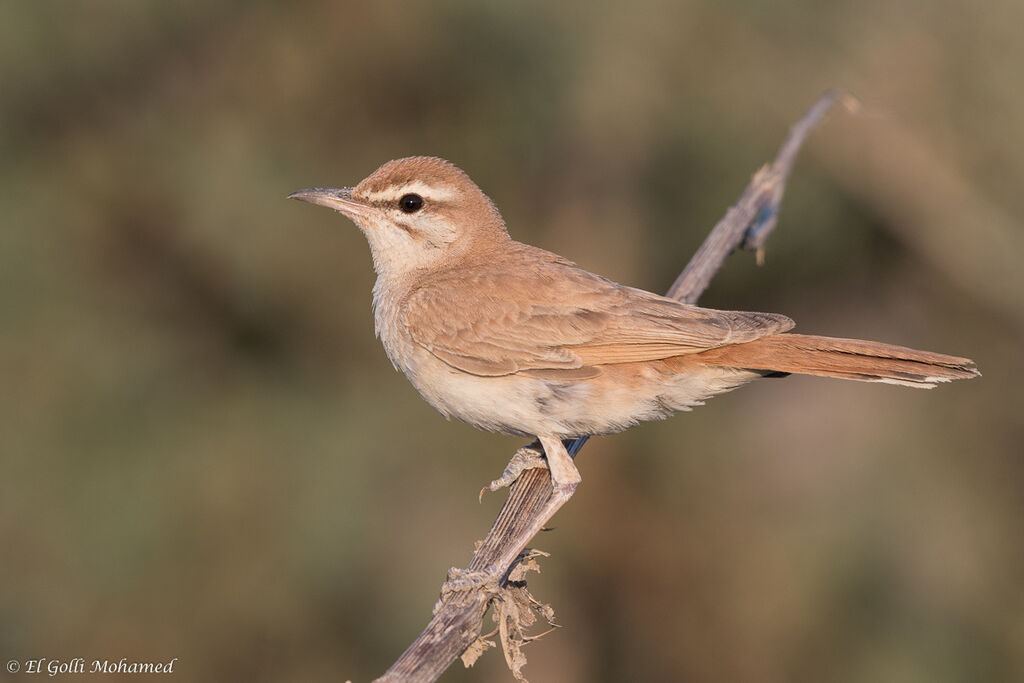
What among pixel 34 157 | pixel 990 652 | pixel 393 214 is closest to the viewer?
pixel 393 214

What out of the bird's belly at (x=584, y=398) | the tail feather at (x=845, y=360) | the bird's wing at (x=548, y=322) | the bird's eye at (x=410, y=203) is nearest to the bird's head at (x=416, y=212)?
the bird's eye at (x=410, y=203)

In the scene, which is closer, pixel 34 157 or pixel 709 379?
pixel 709 379

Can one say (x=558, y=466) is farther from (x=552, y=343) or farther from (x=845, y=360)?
(x=845, y=360)

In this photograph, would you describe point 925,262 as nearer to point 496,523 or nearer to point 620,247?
point 620,247

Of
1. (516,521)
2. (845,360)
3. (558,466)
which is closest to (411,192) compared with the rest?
(558,466)

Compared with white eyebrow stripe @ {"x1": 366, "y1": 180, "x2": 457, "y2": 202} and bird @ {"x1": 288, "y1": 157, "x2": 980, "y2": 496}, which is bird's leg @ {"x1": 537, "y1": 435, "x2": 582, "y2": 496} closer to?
bird @ {"x1": 288, "y1": 157, "x2": 980, "y2": 496}

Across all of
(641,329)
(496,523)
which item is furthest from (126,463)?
(641,329)

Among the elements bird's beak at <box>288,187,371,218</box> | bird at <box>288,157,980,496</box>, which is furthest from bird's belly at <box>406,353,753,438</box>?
bird's beak at <box>288,187,371,218</box>

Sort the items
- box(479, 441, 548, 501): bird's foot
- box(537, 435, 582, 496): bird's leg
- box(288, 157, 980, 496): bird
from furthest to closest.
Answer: box(479, 441, 548, 501): bird's foot < box(537, 435, 582, 496): bird's leg < box(288, 157, 980, 496): bird
